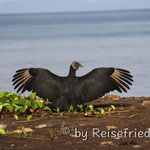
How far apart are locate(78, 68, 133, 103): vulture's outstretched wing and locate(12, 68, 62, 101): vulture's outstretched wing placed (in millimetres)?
458

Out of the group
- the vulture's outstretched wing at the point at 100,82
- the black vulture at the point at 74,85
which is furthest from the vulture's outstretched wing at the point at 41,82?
the vulture's outstretched wing at the point at 100,82

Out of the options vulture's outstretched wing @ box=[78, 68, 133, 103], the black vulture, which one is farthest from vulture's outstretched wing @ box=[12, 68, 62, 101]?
vulture's outstretched wing @ box=[78, 68, 133, 103]

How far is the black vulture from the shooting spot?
8.81 metres

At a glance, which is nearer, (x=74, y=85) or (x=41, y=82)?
(x=74, y=85)

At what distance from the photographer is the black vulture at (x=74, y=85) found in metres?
8.81

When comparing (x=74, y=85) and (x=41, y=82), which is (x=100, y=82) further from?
(x=41, y=82)

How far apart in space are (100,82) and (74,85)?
0.51 metres

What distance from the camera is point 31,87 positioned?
30.1 ft

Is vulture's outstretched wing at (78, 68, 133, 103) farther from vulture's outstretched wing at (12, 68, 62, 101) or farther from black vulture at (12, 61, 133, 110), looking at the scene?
vulture's outstretched wing at (12, 68, 62, 101)

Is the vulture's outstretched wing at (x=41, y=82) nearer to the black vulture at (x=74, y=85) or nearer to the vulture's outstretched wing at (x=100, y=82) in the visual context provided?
the black vulture at (x=74, y=85)

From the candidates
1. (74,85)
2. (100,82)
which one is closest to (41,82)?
(74,85)

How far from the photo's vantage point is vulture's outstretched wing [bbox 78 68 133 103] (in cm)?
888


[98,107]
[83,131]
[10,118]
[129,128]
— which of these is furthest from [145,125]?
[10,118]

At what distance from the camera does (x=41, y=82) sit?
9031mm
